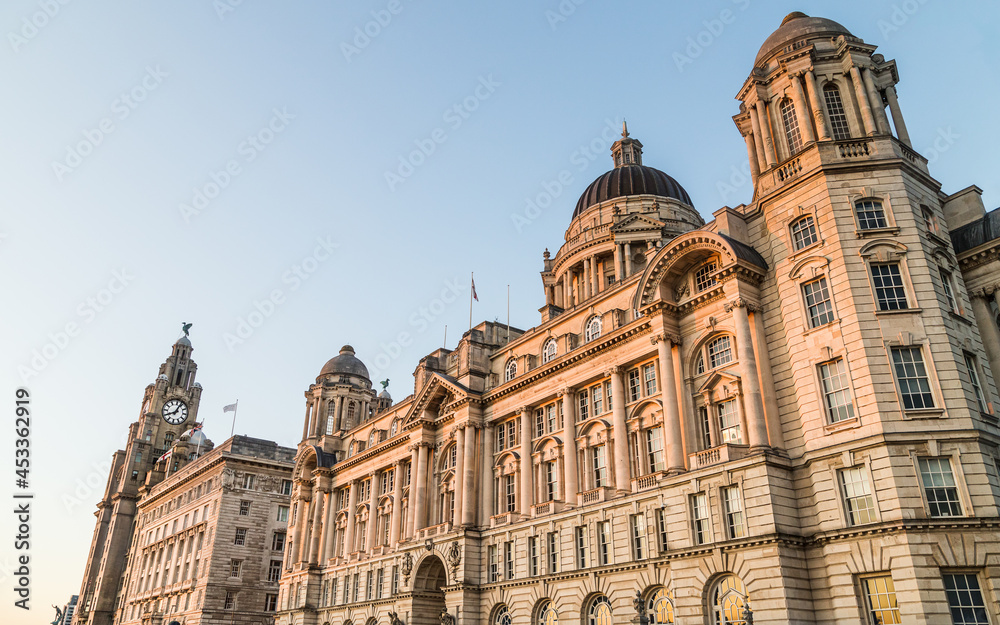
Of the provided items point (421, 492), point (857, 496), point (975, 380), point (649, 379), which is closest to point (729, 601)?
point (857, 496)

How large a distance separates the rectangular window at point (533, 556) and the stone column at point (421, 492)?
12997mm

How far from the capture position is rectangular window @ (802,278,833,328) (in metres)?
35.5

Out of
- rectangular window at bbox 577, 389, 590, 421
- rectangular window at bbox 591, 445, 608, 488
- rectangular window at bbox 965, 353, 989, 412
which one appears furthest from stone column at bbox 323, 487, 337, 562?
rectangular window at bbox 965, 353, 989, 412

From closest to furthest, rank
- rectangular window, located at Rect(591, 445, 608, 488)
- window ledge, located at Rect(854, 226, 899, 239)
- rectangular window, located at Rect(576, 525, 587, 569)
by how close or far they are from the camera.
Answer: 1. window ledge, located at Rect(854, 226, 899, 239)
2. rectangular window, located at Rect(576, 525, 587, 569)
3. rectangular window, located at Rect(591, 445, 608, 488)

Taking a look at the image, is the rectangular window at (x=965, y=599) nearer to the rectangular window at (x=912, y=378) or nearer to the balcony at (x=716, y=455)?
the rectangular window at (x=912, y=378)

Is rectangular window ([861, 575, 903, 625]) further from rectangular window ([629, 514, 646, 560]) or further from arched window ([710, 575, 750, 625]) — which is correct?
rectangular window ([629, 514, 646, 560])

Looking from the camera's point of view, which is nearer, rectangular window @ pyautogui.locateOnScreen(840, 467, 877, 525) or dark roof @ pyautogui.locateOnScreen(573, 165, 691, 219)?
rectangular window @ pyautogui.locateOnScreen(840, 467, 877, 525)

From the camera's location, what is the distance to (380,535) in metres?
64.6

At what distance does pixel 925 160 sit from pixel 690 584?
25.7 m

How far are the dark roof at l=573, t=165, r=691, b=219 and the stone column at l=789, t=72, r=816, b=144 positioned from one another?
3495 centimetres

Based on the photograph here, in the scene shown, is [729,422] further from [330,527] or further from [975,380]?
[330,527]

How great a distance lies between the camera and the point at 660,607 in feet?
124

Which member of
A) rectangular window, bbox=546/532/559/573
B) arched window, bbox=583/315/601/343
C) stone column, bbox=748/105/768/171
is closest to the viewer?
stone column, bbox=748/105/768/171

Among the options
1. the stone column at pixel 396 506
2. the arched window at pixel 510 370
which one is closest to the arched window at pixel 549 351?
the arched window at pixel 510 370
